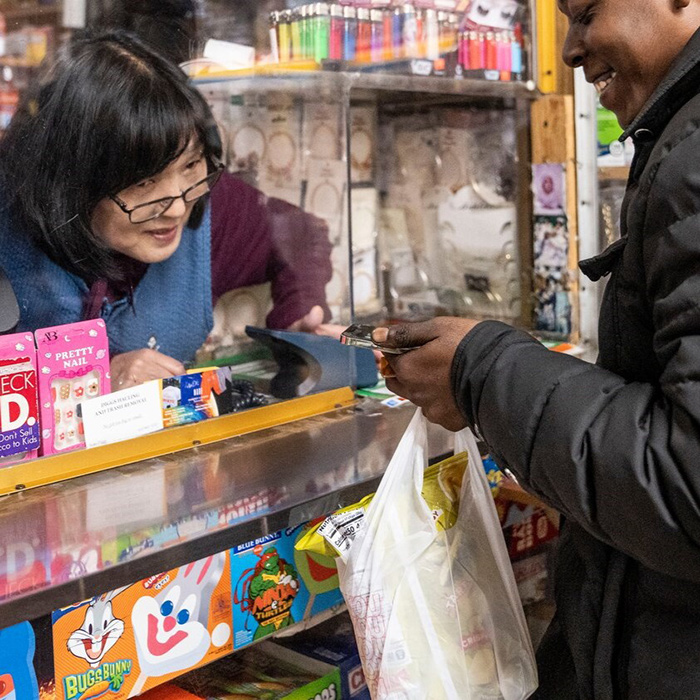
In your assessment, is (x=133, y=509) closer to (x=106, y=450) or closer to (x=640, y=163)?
(x=106, y=450)

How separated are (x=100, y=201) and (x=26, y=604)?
732 millimetres

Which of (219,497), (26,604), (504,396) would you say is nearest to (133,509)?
(219,497)

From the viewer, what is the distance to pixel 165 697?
139 centimetres

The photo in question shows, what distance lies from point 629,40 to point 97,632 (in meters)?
0.87

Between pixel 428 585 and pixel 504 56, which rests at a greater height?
pixel 504 56

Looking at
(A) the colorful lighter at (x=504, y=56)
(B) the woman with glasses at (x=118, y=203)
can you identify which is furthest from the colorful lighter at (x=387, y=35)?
(B) the woman with glasses at (x=118, y=203)

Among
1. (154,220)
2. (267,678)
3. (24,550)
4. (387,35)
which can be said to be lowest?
(267,678)

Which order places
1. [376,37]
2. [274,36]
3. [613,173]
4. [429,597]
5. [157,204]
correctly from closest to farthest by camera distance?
1. [429,597]
2. [157,204]
3. [274,36]
4. [376,37]
5. [613,173]

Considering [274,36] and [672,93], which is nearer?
[672,93]

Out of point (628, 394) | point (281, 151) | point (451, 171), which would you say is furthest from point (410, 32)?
point (628, 394)

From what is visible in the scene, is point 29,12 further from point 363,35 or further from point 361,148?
point 361,148

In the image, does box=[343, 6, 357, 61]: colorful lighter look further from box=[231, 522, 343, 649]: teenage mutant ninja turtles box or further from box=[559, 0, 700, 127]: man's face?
box=[231, 522, 343, 649]: teenage mutant ninja turtles box

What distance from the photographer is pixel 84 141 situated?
4.97ft

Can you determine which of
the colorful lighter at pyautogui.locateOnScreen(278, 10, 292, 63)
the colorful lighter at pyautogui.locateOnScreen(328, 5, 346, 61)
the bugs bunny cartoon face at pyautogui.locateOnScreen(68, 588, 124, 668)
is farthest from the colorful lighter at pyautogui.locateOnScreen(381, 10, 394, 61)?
the bugs bunny cartoon face at pyautogui.locateOnScreen(68, 588, 124, 668)
